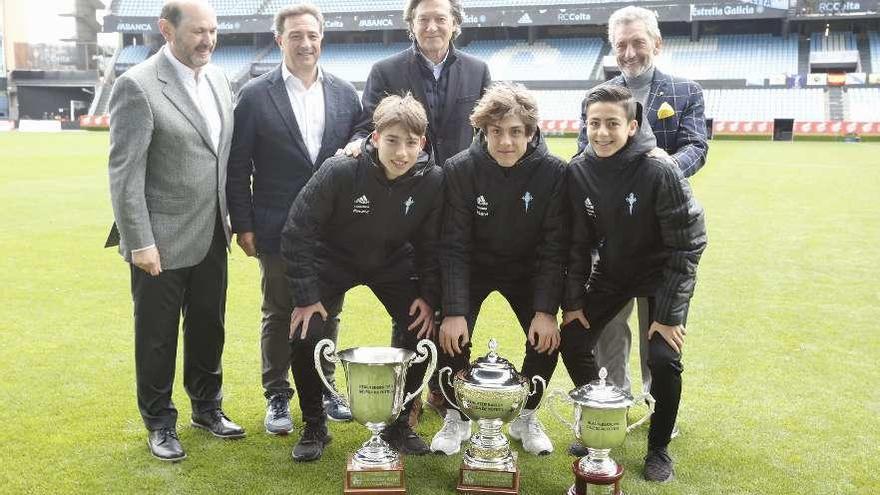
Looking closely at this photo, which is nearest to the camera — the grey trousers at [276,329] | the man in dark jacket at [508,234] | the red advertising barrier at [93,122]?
the man in dark jacket at [508,234]

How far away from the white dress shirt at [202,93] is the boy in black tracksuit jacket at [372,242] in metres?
0.53

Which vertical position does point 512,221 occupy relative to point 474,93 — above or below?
below

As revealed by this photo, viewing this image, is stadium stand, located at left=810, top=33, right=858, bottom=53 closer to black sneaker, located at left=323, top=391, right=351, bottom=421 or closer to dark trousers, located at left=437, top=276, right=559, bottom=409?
dark trousers, located at left=437, top=276, right=559, bottom=409

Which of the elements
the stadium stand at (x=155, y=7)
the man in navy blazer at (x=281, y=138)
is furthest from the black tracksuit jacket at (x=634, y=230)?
the stadium stand at (x=155, y=7)

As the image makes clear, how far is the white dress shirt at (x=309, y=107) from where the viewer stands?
3.99 m

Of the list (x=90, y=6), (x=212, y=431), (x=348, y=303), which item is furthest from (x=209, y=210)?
(x=90, y=6)

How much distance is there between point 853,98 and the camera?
33.9 metres

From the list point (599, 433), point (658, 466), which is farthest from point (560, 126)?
point (599, 433)

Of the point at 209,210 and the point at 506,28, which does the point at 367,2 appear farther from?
the point at 209,210

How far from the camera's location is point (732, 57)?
126ft

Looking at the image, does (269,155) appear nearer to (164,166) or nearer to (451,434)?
(164,166)

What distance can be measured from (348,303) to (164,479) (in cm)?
335

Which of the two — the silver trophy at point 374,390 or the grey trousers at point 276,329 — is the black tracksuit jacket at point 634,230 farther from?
the grey trousers at point 276,329

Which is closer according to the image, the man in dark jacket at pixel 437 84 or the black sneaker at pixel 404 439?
the black sneaker at pixel 404 439
